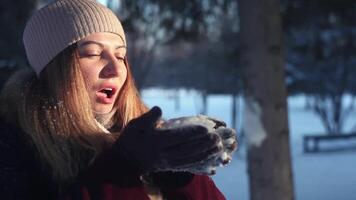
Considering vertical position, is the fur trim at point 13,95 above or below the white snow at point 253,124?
above

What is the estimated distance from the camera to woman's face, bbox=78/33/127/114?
4.98 feet

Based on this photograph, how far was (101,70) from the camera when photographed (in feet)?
4.98

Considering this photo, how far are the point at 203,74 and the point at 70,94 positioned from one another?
22.4 metres

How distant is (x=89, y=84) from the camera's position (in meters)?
1.52

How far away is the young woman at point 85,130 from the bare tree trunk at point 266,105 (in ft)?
9.24

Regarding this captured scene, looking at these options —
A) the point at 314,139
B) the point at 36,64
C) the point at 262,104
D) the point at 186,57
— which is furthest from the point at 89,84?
the point at 186,57

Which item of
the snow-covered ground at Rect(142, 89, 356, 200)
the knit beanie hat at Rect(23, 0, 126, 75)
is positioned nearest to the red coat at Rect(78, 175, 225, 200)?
the knit beanie hat at Rect(23, 0, 126, 75)

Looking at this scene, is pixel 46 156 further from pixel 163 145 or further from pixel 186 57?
pixel 186 57

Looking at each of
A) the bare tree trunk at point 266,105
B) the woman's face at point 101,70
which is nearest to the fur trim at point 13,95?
the woman's face at point 101,70

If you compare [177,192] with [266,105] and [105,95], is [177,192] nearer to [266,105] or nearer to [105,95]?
[105,95]

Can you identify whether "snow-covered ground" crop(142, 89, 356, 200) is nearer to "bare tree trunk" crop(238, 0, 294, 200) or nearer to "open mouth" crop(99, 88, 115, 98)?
"bare tree trunk" crop(238, 0, 294, 200)

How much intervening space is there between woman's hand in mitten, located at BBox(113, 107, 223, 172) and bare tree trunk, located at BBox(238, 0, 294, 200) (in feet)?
10.5

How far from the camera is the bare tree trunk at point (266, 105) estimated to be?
4.41 meters

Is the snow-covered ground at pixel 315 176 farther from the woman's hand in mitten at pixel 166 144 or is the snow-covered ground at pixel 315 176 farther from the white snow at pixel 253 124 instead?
the woman's hand in mitten at pixel 166 144
